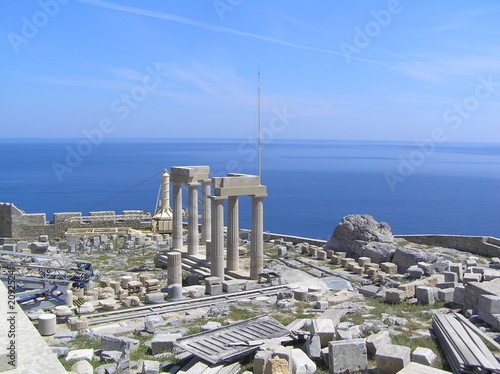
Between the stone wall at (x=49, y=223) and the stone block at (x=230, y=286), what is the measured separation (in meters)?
16.1

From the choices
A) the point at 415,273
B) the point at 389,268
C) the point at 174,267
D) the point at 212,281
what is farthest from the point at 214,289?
the point at 389,268

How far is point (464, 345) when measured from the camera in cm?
1095

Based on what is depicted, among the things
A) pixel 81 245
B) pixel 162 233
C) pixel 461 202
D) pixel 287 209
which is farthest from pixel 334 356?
pixel 461 202

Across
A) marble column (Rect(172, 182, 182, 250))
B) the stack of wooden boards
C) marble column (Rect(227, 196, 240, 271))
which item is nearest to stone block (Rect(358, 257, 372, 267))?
marble column (Rect(227, 196, 240, 271))

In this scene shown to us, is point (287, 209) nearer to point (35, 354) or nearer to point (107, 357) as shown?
point (107, 357)

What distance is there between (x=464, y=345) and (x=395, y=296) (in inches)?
263

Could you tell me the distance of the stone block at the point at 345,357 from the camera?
1053 cm

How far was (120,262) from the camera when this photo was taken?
2630 cm

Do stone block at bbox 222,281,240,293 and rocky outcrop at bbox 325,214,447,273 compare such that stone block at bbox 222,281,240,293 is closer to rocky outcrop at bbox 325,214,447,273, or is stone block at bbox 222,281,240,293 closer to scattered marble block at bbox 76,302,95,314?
scattered marble block at bbox 76,302,95,314

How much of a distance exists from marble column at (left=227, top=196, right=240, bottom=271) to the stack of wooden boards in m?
9.81

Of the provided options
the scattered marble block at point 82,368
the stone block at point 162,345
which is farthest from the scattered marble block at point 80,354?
the stone block at point 162,345

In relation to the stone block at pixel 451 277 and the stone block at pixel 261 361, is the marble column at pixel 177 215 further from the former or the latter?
the stone block at pixel 261 361

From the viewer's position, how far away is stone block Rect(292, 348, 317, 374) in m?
10.4

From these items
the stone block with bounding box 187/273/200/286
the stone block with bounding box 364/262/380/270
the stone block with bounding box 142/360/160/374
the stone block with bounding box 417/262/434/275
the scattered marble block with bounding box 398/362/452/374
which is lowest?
the stone block with bounding box 187/273/200/286
